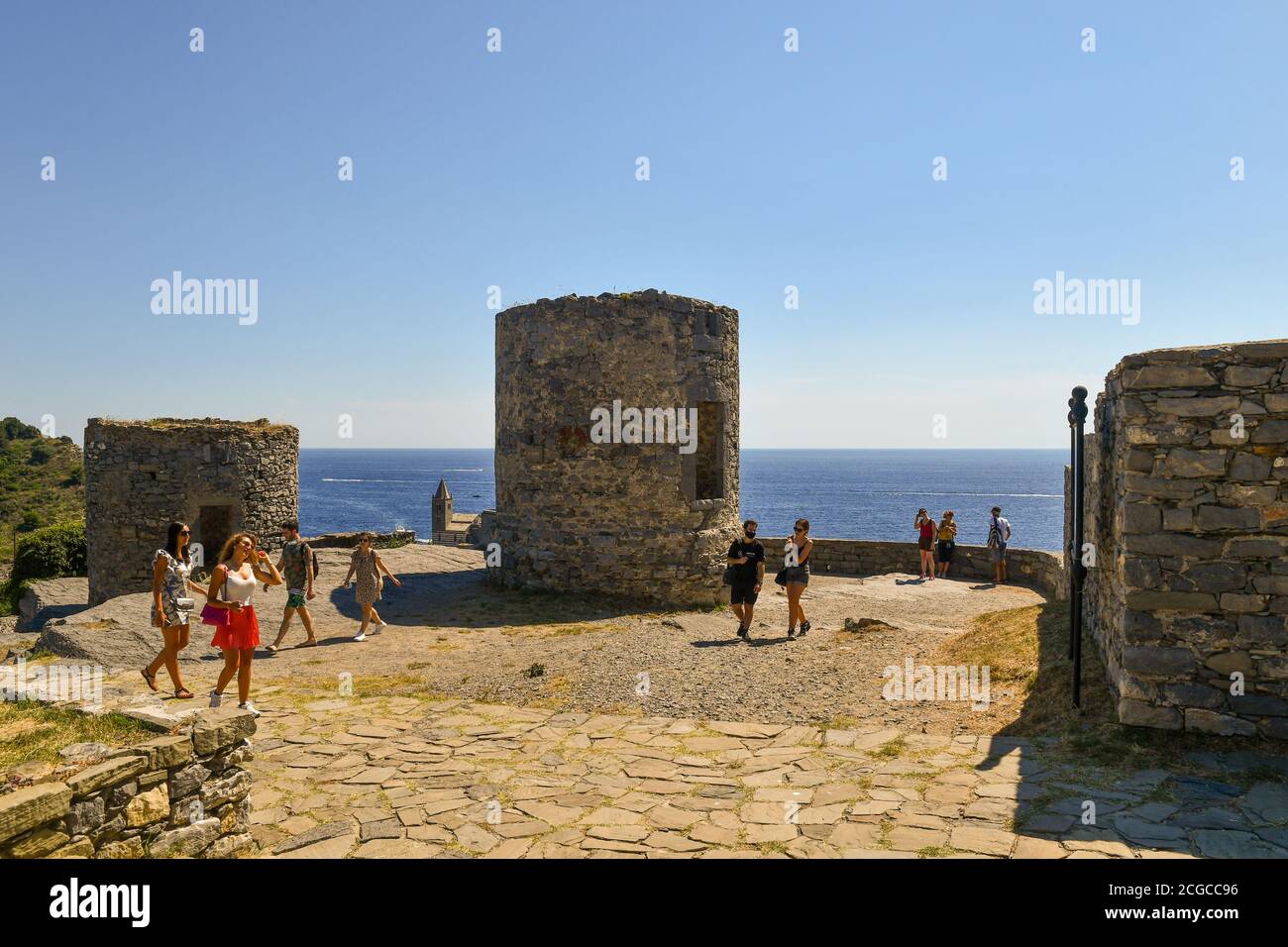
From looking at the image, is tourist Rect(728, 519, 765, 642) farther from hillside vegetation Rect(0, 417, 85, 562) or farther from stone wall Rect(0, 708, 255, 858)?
hillside vegetation Rect(0, 417, 85, 562)

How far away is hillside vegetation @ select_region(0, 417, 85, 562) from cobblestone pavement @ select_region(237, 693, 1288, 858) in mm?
38066

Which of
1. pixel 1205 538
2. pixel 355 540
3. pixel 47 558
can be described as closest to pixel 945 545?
pixel 1205 538

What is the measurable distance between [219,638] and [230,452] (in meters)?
13.6

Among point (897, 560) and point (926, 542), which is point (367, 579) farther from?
point (897, 560)

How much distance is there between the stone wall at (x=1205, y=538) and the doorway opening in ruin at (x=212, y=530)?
66.1ft

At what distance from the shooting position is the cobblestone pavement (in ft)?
16.6

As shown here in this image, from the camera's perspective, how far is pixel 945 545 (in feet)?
63.0

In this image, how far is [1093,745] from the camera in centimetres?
665

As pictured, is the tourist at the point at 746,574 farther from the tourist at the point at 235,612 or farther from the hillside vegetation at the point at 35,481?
the hillside vegetation at the point at 35,481

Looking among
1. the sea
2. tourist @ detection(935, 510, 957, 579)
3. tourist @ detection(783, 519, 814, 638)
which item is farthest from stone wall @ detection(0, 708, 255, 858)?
the sea

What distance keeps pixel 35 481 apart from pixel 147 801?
168ft

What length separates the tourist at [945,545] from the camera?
1902 centimetres
